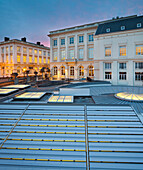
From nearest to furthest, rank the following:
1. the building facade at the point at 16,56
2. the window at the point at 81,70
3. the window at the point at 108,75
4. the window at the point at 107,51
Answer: the window at the point at 107,51, the window at the point at 108,75, the window at the point at 81,70, the building facade at the point at 16,56

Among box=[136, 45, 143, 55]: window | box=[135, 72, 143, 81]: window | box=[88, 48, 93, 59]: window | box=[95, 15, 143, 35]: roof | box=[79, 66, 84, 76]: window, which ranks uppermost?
box=[95, 15, 143, 35]: roof

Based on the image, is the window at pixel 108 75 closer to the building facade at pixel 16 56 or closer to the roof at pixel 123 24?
the roof at pixel 123 24

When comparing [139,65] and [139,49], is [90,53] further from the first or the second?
[139,65]

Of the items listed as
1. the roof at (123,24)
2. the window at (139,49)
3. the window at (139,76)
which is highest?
the roof at (123,24)

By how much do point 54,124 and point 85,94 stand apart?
9173 mm

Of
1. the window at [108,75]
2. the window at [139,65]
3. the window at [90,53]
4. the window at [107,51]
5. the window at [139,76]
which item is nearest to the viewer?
the window at [139,65]

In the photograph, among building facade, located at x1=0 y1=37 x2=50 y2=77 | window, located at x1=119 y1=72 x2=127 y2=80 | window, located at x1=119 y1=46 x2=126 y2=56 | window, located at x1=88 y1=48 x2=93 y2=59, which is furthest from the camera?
building facade, located at x1=0 y1=37 x2=50 y2=77

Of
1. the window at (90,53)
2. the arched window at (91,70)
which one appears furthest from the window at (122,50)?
the arched window at (91,70)

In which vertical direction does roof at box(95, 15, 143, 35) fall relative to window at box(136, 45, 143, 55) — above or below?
above

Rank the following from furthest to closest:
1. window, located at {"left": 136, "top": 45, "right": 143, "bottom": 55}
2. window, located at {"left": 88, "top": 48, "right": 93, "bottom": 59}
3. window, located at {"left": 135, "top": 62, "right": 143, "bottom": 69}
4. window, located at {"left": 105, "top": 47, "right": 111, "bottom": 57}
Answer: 1. window, located at {"left": 88, "top": 48, "right": 93, "bottom": 59}
2. window, located at {"left": 105, "top": 47, "right": 111, "bottom": 57}
3. window, located at {"left": 135, "top": 62, "right": 143, "bottom": 69}
4. window, located at {"left": 136, "top": 45, "right": 143, "bottom": 55}

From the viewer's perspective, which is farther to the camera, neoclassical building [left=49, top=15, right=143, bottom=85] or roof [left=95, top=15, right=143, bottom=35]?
neoclassical building [left=49, top=15, right=143, bottom=85]

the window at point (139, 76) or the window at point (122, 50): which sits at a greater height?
the window at point (122, 50)

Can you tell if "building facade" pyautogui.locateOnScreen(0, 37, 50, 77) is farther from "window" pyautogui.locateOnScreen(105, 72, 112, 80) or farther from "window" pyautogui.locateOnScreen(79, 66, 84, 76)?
"window" pyautogui.locateOnScreen(105, 72, 112, 80)


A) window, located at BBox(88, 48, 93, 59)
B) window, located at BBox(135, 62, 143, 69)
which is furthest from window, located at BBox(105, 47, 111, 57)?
window, located at BBox(88, 48, 93, 59)
